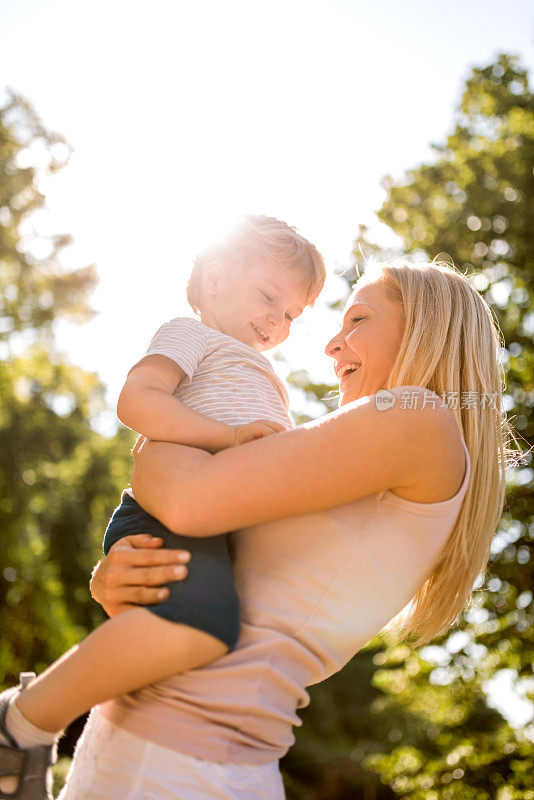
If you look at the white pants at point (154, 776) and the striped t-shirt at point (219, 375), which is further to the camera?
the striped t-shirt at point (219, 375)

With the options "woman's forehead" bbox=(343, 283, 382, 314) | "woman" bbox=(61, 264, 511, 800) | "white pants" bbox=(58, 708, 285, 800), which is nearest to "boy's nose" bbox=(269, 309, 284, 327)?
"woman's forehead" bbox=(343, 283, 382, 314)

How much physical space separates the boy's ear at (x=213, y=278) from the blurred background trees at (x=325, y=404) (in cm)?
663

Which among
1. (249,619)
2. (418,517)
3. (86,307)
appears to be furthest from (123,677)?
(86,307)

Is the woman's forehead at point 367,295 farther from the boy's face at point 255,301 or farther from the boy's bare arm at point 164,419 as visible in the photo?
the boy's bare arm at point 164,419

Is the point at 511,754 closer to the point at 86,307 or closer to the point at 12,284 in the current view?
the point at 86,307

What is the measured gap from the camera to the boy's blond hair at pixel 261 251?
2.70 metres

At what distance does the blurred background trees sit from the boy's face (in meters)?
6.59

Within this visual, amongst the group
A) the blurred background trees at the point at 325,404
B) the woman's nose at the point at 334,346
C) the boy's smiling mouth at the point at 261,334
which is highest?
the boy's smiling mouth at the point at 261,334

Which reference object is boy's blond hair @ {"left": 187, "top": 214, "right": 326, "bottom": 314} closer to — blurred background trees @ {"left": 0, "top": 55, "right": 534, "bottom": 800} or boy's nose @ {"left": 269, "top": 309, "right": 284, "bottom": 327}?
boy's nose @ {"left": 269, "top": 309, "right": 284, "bottom": 327}

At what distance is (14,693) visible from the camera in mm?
1729

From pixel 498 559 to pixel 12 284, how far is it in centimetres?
1130

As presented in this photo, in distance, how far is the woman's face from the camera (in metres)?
2.27

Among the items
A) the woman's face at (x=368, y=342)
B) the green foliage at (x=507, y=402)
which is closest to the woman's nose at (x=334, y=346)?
the woman's face at (x=368, y=342)

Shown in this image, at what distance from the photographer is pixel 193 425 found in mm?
1870
